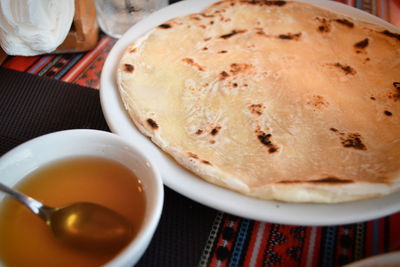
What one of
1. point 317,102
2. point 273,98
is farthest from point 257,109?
point 317,102

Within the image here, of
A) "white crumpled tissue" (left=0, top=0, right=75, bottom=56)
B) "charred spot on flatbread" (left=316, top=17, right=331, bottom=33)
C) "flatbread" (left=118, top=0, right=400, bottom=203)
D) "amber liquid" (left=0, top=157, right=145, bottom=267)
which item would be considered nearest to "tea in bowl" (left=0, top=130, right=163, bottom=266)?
"amber liquid" (left=0, top=157, right=145, bottom=267)

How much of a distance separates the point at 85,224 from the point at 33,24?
0.78 metres

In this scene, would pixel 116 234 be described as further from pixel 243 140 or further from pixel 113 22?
pixel 113 22

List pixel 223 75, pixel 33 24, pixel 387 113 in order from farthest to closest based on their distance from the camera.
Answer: pixel 33 24 → pixel 223 75 → pixel 387 113

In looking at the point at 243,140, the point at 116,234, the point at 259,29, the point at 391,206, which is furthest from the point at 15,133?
the point at 391,206

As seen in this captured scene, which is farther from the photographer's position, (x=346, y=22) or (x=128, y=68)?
(x=346, y=22)

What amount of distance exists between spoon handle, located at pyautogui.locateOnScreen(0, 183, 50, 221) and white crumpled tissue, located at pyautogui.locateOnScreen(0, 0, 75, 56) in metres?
0.67

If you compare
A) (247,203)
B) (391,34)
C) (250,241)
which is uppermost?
(391,34)

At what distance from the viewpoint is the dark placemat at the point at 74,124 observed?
0.82 meters

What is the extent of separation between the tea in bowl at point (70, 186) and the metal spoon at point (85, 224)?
11 millimetres

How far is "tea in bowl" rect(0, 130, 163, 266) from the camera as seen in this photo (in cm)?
70

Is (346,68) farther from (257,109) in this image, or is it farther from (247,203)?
(247,203)

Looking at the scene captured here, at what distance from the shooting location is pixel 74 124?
3.65 ft

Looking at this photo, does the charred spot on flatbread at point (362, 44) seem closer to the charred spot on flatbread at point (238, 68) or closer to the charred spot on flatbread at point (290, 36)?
the charred spot on flatbread at point (290, 36)
